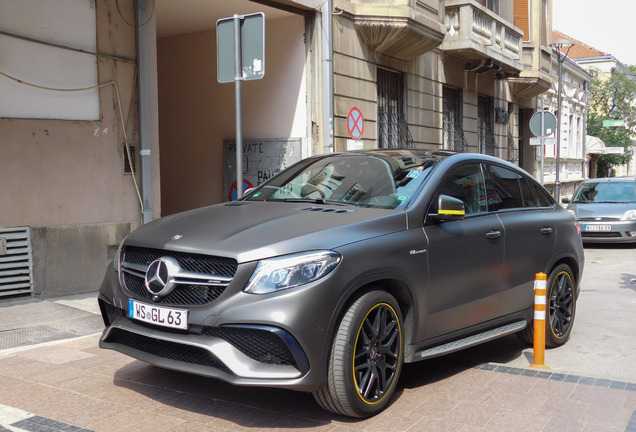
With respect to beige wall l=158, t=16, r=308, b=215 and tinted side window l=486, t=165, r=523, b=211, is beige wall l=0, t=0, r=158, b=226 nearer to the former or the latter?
beige wall l=158, t=16, r=308, b=215

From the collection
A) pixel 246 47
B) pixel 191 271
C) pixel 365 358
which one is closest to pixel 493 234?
pixel 365 358

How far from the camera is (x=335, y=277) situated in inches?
158

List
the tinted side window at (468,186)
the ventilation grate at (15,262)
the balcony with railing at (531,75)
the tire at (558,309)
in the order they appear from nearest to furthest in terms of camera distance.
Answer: the tinted side window at (468,186), the tire at (558,309), the ventilation grate at (15,262), the balcony with railing at (531,75)

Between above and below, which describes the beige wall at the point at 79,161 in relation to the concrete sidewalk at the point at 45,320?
above

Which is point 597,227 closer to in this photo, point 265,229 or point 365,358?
point 365,358

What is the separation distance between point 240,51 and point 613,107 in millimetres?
46080

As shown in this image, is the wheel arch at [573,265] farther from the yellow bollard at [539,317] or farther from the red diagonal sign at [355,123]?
the red diagonal sign at [355,123]

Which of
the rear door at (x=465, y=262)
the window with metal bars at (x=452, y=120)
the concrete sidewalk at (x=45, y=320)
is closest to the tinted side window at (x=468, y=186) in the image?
the rear door at (x=465, y=262)

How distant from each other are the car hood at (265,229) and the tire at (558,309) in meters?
2.18

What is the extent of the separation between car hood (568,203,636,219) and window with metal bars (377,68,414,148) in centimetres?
439

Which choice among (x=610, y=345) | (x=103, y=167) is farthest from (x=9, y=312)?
(x=610, y=345)

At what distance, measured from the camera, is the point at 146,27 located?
31.4 feet

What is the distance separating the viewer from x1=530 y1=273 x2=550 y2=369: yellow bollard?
17.8 feet

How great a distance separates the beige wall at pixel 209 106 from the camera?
44.3ft
